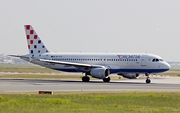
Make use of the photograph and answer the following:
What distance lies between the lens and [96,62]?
2611 inches

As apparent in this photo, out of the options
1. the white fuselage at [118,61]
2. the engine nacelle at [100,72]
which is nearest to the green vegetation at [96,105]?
the engine nacelle at [100,72]

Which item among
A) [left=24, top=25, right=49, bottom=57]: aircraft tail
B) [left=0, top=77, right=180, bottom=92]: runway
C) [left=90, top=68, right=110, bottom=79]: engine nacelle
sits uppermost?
[left=24, top=25, right=49, bottom=57]: aircraft tail

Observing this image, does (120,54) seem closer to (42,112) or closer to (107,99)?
(107,99)

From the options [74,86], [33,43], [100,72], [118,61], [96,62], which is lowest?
[74,86]

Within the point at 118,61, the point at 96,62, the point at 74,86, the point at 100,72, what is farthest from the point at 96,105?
the point at 96,62

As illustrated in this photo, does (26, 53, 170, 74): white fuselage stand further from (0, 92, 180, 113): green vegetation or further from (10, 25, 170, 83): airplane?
(0, 92, 180, 113): green vegetation

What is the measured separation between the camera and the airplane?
63719 mm

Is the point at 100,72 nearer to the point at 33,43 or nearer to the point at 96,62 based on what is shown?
the point at 96,62

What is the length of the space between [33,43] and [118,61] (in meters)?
13.1

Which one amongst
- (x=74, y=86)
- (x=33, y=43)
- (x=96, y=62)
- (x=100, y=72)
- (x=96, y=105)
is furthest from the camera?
(x=33, y=43)

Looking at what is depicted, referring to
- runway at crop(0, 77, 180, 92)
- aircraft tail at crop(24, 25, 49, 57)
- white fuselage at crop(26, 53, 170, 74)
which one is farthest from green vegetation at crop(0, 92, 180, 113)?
aircraft tail at crop(24, 25, 49, 57)

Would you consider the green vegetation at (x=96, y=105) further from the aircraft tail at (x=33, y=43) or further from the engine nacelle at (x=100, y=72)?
the aircraft tail at (x=33, y=43)

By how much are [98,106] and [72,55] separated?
128 feet

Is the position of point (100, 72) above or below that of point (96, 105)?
above
